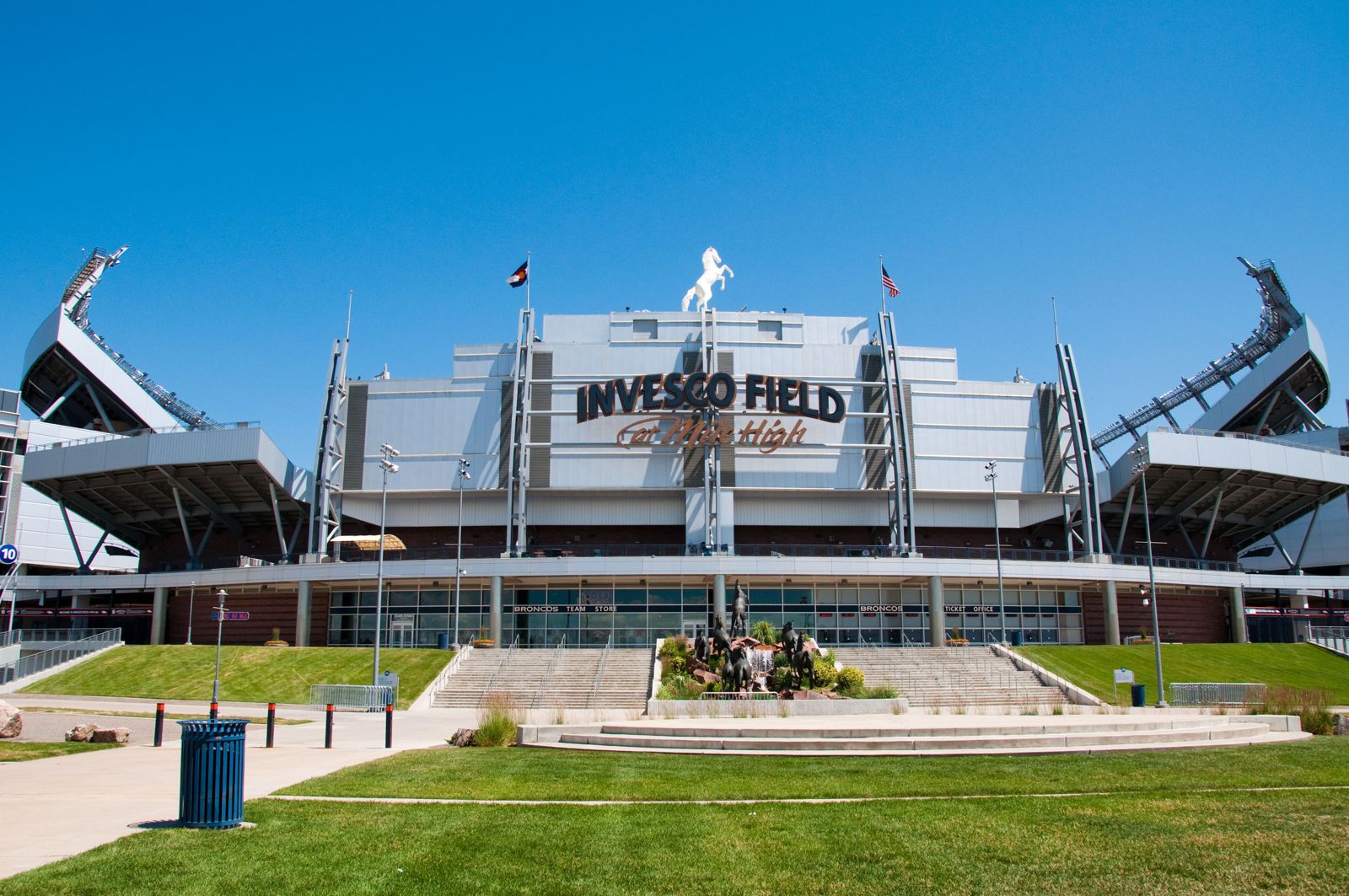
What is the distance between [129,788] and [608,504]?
58277mm

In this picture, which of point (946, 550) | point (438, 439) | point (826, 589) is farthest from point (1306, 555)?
point (438, 439)

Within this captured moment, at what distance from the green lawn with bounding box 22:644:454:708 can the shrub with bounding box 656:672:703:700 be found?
14017 mm

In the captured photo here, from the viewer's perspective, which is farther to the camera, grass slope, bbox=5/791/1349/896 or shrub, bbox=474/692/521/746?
shrub, bbox=474/692/521/746

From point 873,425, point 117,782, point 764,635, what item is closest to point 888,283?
point 873,425

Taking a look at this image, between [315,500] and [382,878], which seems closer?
[382,878]

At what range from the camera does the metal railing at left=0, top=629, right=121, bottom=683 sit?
183 ft

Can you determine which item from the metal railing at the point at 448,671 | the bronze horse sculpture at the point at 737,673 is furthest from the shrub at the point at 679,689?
the metal railing at the point at 448,671

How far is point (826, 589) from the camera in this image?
68.3 m

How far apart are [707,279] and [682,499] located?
17.7 meters

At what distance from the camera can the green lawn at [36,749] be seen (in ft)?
71.1

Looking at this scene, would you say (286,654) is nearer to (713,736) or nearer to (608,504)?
(608,504)

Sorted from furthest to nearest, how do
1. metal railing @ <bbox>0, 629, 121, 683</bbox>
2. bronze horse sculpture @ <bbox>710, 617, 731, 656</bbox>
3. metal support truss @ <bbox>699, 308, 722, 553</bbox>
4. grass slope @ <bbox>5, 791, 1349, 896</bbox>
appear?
metal support truss @ <bbox>699, 308, 722, 553</bbox> → metal railing @ <bbox>0, 629, 121, 683</bbox> → bronze horse sculpture @ <bbox>710, 617, 731, 656</bbox> → grass slope @ <bbox>5, 791, 1349, 896</bbox>

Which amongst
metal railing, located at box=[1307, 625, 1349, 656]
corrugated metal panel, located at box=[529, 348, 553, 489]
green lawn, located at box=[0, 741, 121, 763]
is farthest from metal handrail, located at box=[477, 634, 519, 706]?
metal railing, located at box=[1307, 625, 1349, 656]

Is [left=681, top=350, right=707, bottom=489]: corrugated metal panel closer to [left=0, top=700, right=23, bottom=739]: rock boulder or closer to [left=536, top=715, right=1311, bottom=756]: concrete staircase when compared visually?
[left=536, top=715, right=1311, bottom=756]: concrete staircase
